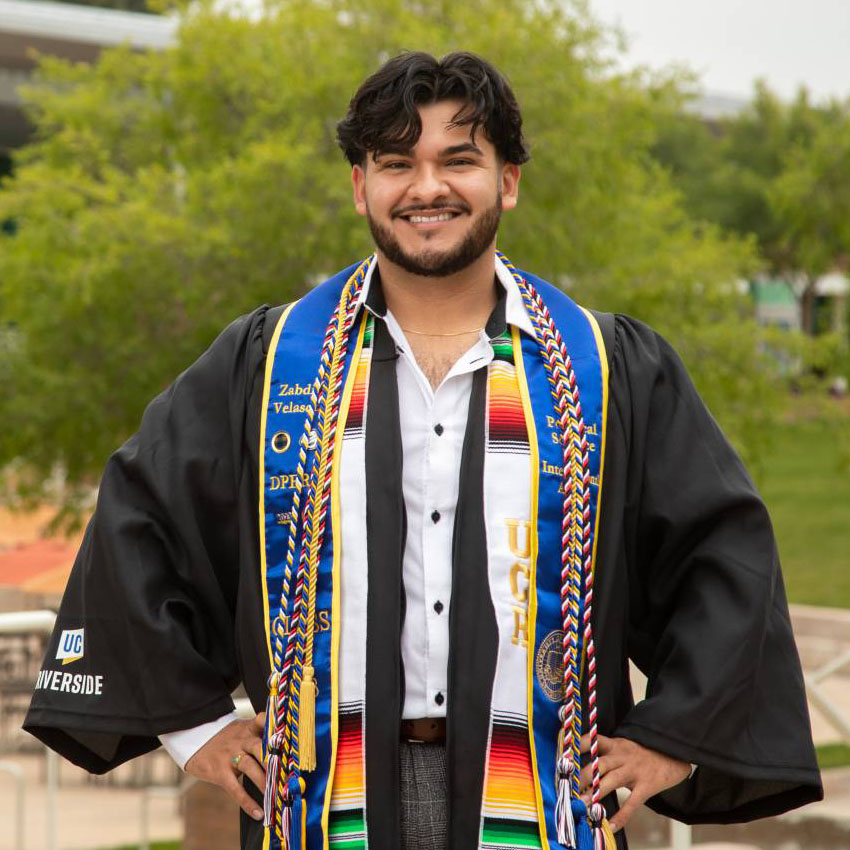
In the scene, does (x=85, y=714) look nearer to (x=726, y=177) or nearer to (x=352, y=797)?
(x=352, y=797)

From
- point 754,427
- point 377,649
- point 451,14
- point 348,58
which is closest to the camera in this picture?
point 377,649

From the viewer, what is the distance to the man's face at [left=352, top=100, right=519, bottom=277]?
2.77 metres

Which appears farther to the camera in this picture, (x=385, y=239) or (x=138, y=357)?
(x=138, y=357)

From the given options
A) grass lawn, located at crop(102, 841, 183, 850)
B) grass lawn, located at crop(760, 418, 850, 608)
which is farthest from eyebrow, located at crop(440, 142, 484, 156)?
grass lawn, located at crop(760, 418, 850, 608)

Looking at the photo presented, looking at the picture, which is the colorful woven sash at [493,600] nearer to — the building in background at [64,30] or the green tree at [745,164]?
the building in background at [64,30]

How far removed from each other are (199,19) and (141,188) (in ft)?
4.13

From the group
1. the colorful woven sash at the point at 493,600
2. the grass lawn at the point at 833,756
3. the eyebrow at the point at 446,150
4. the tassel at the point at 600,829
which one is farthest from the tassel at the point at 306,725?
the grass lawn at the point at 833,756

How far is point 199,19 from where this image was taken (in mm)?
10109

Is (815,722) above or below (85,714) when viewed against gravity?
below

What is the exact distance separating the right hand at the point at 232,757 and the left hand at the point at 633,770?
604mm

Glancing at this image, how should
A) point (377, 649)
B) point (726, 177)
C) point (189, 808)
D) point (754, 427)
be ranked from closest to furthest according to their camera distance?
point (377, 649) < point (189, 808) < point (754, 427) < point (726, 177)

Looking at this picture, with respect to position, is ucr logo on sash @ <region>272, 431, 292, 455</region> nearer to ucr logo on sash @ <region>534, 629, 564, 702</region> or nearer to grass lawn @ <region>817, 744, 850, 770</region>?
ucr logo on sash @ <region>534, 629, 564, 702</region>

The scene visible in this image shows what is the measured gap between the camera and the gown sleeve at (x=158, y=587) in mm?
2658

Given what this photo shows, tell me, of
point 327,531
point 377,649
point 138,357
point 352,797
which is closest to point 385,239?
point 327,531
